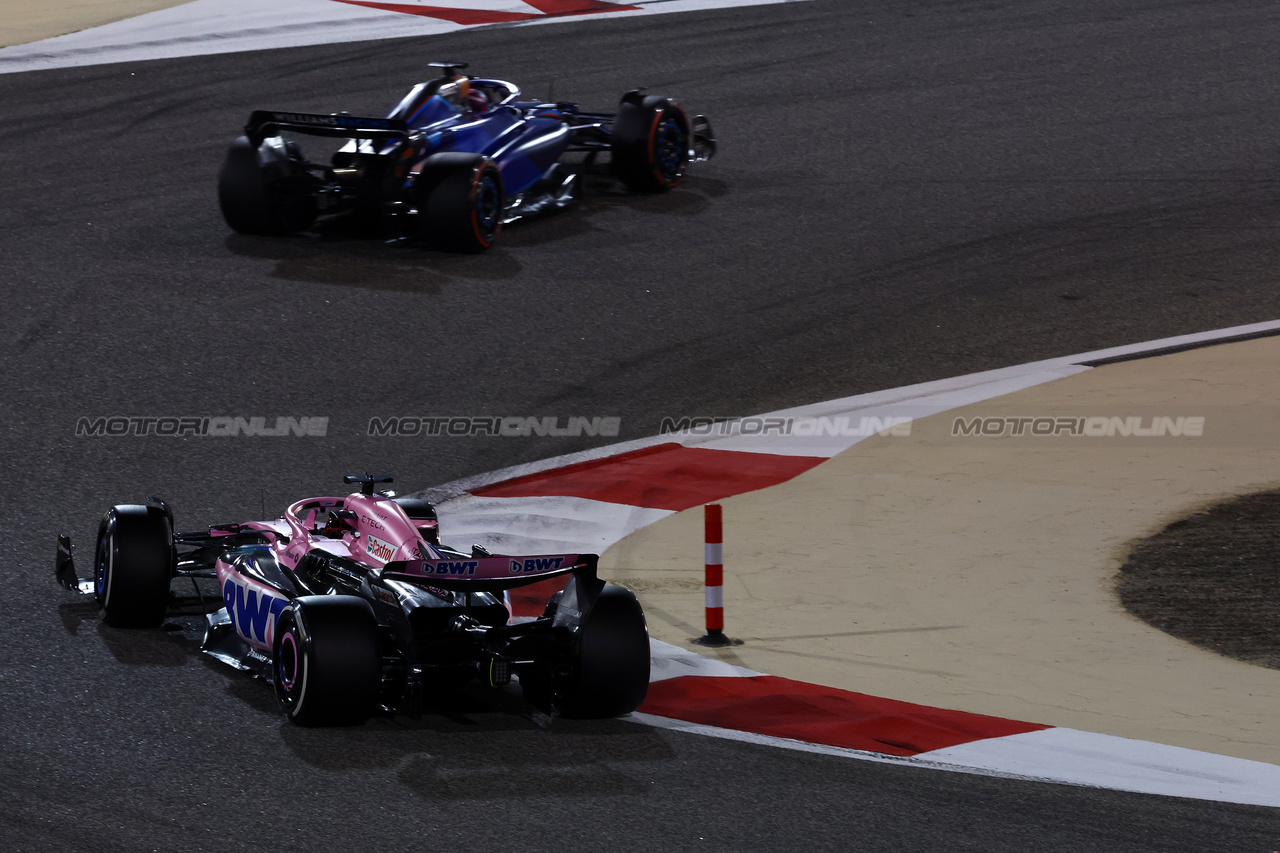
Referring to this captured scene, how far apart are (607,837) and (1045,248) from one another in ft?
36.3

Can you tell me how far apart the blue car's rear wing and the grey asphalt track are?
1.12 m

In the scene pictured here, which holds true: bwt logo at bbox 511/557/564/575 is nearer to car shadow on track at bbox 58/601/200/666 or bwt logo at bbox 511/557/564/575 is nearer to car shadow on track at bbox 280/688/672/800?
car shadow on track at bbox 280/688/672/800

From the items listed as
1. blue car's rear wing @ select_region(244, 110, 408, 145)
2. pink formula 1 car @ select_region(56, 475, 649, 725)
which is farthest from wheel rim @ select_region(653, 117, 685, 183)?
pink formula 1 car @ select_region(56, 475, 649, 725)

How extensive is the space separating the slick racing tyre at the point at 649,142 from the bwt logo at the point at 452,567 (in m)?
9.93

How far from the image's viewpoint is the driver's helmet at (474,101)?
15.3 metres

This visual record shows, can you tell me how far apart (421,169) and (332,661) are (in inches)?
330

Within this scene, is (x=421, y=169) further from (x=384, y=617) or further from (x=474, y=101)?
(x=384, y=617)

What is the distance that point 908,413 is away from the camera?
12.2 m

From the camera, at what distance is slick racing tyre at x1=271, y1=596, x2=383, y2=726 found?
21.4 feet

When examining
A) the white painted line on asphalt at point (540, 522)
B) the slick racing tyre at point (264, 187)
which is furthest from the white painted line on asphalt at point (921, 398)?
the slick racing tyre at point (264, 187)

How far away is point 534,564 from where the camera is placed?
6887 millimetres

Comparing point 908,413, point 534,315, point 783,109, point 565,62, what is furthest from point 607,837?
point 565,62

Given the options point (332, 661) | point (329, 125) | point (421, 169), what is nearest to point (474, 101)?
point (421, 169)

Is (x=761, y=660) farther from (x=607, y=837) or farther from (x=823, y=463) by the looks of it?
(x=823, y=463)
